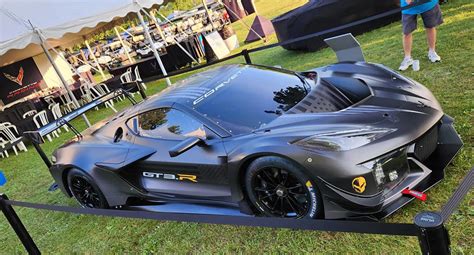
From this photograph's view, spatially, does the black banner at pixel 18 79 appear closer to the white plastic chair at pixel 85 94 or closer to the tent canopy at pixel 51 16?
the white plastic chair at pixel 85 94

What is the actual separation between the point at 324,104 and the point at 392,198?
3.22ft

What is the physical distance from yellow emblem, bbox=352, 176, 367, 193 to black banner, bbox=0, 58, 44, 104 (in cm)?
1393

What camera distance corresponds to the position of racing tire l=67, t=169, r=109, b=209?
4.14m

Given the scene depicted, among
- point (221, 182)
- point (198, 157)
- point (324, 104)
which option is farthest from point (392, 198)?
point (198, 157)

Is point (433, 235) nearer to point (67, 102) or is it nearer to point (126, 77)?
point (126, 77)

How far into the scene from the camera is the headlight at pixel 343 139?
8.64 feet

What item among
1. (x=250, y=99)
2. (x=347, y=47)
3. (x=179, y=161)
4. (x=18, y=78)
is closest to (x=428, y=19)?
(x=347, y=47)

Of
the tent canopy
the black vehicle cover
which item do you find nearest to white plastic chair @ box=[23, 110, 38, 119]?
the tent canopy

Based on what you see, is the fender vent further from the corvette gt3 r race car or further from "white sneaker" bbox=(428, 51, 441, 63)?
"white sneaker" bbox=(428, 51, 441, 63)

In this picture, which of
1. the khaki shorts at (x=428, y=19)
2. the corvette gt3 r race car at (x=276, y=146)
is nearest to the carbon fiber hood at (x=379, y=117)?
the corvette gt3 r race car at (x=276, y=146)

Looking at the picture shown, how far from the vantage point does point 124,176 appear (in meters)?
Result: 3.78

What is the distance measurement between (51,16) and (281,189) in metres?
7.76

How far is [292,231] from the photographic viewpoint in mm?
3062

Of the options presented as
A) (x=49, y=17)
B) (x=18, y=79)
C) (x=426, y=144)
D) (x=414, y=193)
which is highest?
(x=49, y=17)
